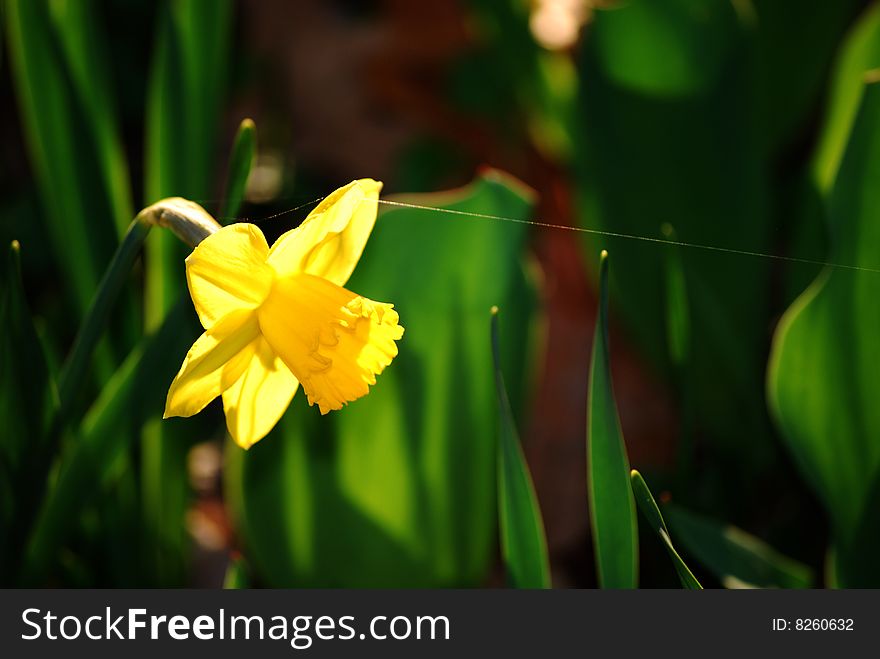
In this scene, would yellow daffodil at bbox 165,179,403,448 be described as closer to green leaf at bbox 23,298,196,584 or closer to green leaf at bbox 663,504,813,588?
green leaf at bbox 23,298,196,584

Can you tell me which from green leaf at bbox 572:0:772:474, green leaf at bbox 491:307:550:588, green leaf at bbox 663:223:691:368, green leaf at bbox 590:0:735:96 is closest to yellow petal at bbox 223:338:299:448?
green leaf at bbox 491:307:550:588

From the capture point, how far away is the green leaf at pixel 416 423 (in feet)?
3.43

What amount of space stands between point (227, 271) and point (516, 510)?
362mm

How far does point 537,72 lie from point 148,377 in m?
0.89

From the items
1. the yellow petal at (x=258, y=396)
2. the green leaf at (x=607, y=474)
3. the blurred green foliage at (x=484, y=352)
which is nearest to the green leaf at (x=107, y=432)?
the blurred green foliage at (x=484, y=352)

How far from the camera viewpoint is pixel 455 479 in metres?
A: 1.08

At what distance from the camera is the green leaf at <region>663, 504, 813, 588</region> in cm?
97

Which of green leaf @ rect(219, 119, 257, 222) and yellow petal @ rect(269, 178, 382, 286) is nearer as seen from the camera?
yellow petal @ rect(269, 178, 382, 286)

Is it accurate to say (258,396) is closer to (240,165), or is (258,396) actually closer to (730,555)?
(240,165)

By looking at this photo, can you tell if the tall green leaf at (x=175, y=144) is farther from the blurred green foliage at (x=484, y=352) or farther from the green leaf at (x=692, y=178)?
the green leaf at (x=692, y=178)

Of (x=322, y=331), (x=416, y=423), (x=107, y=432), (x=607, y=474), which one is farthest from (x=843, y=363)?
(x=107, y=432)

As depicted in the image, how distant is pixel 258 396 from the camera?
0.70 m

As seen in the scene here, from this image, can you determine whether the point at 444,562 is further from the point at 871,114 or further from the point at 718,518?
the point at 871,114

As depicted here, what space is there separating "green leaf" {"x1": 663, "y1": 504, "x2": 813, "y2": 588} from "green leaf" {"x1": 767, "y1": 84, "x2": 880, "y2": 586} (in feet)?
0.21
